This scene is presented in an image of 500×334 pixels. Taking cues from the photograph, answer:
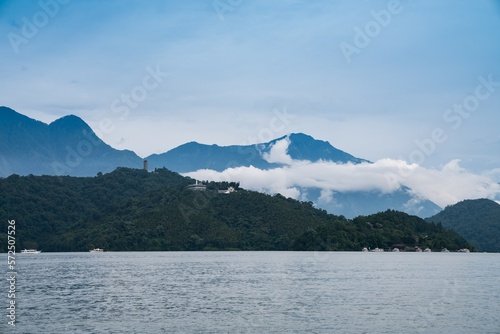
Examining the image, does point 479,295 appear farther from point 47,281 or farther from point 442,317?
point 47,281

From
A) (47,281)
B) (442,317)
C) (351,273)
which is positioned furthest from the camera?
(351,273)

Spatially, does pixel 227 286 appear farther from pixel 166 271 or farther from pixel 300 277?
pixel 166 271

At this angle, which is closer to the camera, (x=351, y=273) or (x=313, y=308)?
(x=313, y=308)

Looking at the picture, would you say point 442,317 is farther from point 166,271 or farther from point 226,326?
point 166,271

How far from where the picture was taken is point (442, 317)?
5450 cm

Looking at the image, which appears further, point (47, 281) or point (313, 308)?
point (47, 281)

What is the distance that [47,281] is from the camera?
93.1 m

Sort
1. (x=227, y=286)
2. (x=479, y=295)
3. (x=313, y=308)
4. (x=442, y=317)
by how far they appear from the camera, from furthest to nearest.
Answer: (x=227, y=286) → (x=479, y=295) → (x=313, y=308) → (x=442, y=317)

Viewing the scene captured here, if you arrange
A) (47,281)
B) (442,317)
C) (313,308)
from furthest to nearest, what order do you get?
(47,281)
(313,308)
(442,317)

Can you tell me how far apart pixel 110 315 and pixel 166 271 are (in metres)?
55.4

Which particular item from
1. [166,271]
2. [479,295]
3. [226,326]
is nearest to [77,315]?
[226,326]

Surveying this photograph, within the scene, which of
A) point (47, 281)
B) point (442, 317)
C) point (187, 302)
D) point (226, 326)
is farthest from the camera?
point (47, 281)

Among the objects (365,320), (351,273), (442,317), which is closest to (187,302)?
(365,320)

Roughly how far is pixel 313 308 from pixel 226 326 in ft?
39.3
